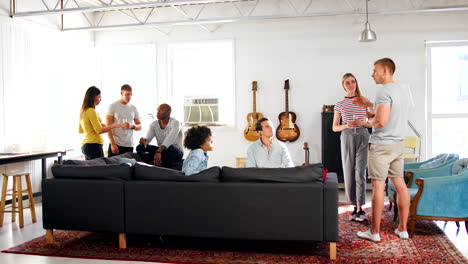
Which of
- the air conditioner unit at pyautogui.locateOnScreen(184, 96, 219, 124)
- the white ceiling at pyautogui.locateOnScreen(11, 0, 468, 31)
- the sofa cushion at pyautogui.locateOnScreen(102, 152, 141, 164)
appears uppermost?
the white ceiling at pyautogui.locateOnScreen(11, 0, 468, 31)

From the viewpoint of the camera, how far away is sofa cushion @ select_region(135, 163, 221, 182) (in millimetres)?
3699

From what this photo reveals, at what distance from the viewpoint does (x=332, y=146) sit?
687 cm

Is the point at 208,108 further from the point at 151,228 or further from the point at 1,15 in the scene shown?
the point at 151,228

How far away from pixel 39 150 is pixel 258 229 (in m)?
3.79

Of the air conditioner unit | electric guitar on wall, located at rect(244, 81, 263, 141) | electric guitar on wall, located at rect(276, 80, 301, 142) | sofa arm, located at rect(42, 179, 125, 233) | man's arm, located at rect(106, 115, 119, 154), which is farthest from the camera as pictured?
the air conditioner unit

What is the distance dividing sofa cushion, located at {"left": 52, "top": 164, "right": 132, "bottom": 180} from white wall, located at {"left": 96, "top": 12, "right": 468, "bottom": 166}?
4.00 meters

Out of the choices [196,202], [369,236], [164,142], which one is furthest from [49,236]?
[369,236]

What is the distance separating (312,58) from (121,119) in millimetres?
3322

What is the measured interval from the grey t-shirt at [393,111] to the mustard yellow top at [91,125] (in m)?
3.20

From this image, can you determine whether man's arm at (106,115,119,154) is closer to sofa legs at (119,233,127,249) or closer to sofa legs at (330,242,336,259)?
sofa legs at (119,233,127,249)

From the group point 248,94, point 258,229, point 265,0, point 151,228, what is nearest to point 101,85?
point 248,94

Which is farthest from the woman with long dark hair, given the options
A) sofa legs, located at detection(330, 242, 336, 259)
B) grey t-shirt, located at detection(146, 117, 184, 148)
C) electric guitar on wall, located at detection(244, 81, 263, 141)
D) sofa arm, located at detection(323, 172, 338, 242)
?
sofa legs, located at detection(330, 242, 336, 259)

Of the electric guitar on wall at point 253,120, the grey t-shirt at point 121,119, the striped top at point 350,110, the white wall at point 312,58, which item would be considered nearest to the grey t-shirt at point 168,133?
the grey t-shirt at point 121,119

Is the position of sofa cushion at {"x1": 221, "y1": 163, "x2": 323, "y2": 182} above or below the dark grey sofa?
above
